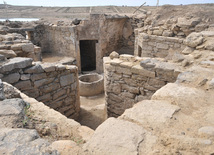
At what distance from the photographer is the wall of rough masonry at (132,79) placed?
3.68 metres

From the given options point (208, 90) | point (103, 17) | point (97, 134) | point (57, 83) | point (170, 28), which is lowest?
point (57, 83)

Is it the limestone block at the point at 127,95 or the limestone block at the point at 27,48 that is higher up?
the limestone block at the point at 27,48

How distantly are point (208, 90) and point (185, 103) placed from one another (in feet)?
1.89

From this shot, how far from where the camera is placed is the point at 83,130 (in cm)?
196

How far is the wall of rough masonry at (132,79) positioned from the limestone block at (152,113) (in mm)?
1637

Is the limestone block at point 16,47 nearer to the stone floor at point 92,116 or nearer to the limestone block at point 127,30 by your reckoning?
the stone floor at point 92,116

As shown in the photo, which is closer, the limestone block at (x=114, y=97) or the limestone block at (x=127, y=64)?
the limestone block at (x=127, y=64)

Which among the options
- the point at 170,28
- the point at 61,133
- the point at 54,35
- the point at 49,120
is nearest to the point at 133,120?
the point at 61,133

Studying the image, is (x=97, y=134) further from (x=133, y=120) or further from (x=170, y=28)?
(x=170, y=28)

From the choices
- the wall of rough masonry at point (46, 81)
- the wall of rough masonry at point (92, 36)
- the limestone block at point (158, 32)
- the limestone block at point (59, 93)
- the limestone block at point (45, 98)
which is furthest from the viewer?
the wall of rough masonry at point (92, 36)

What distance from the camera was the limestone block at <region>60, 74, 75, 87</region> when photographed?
13.9 feet

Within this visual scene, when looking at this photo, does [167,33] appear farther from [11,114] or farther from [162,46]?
[11,114]

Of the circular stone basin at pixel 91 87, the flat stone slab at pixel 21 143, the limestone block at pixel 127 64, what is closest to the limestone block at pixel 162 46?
the circular stone basin at pixel 91 87

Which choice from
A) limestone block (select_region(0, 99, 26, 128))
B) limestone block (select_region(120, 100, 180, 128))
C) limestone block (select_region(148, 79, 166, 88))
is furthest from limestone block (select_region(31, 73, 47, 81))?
limestone block (select_region(120, 100, 180, 128))
